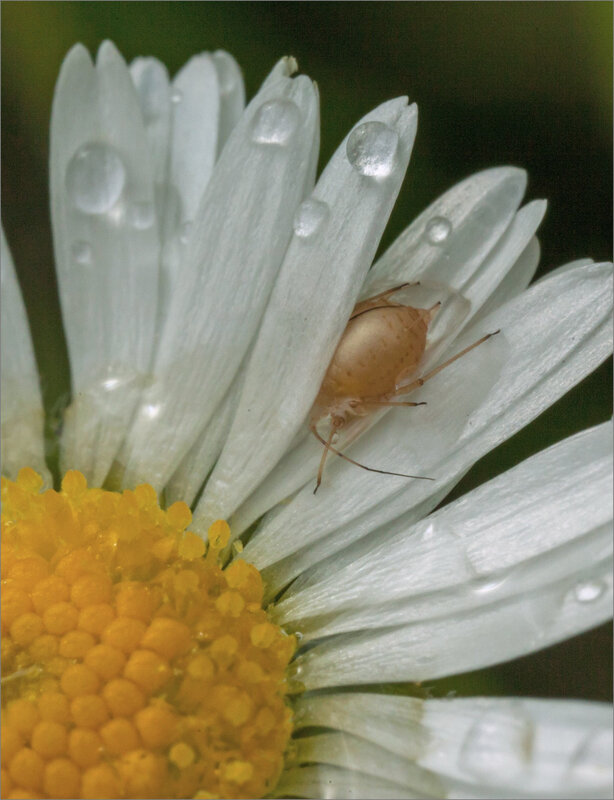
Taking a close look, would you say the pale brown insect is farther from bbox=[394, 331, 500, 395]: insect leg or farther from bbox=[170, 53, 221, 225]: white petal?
bbox=[170, 53, 221, 225]: white petal

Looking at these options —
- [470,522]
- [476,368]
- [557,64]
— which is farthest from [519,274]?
[557,64]

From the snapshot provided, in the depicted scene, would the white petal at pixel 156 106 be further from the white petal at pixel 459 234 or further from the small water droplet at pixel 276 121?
the white petal at pixel 459 234

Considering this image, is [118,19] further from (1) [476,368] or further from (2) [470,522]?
(2) [470,522]

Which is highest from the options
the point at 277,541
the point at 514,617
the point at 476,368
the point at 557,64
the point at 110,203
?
the point at 557,64

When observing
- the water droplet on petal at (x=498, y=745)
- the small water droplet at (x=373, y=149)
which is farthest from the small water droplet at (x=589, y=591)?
the small water droplet at (x=373, y=149)

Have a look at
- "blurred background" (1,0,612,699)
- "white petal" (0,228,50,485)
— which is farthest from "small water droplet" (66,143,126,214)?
"blurred background" (1,0,612,699)

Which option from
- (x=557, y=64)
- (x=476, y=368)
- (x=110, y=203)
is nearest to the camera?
(x=476, y=368)
